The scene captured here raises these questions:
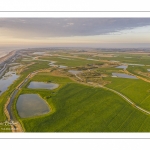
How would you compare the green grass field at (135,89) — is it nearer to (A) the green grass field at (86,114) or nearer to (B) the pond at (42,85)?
(A) the green grass field at (86,114)

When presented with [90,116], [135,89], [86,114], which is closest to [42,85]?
[86,114]

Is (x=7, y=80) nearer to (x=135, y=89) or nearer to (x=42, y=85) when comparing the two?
(x=42, y=85)

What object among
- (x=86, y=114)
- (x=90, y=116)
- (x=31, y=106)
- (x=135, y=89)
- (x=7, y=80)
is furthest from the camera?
(x=7, y=80)

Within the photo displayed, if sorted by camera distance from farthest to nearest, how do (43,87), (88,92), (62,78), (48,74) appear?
(48,74)
(62,78)
(43,87)
(88,92)

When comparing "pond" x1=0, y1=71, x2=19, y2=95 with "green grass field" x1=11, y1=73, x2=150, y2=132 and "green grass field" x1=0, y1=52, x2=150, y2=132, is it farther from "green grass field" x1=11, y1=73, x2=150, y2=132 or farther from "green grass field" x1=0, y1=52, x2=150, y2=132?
"green grass field" x1=11, y1=73, x2=150, y2=132

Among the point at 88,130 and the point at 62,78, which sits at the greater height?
the point at 62,78
